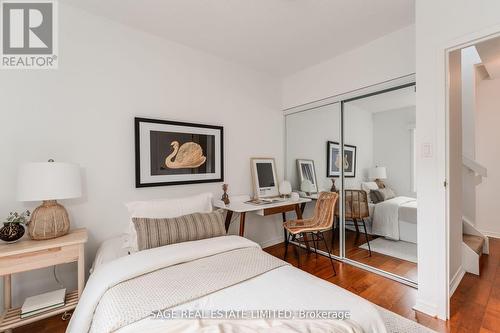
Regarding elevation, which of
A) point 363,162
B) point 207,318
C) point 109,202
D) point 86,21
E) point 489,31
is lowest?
point 207,318

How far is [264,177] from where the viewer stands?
332cm

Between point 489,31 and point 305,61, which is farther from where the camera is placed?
point 305,61

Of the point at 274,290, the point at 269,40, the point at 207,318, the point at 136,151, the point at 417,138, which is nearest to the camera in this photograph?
the point at 207,318

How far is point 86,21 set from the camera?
206cm

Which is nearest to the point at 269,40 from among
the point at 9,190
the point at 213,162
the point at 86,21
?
the point at 213,162

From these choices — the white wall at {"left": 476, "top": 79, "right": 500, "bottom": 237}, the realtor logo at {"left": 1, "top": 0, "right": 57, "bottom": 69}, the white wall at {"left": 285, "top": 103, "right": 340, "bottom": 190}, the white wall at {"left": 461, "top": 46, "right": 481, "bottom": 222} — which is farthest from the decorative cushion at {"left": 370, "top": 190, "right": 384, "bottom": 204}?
the realtor logo at {"left": 1, "top": 0, "right": 57, "bottom": 69}

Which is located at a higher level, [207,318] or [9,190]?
[9,190]

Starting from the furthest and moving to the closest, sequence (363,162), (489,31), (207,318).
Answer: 1. (363,162)
2. (489,31)
3. (207,318)

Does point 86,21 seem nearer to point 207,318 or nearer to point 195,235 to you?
point 195,235

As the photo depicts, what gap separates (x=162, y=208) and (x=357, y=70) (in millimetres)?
2613

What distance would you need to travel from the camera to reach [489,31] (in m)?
1.53

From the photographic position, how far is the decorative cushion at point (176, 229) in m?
1.77

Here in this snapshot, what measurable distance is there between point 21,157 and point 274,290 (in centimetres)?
213

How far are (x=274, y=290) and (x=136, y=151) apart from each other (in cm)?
183
